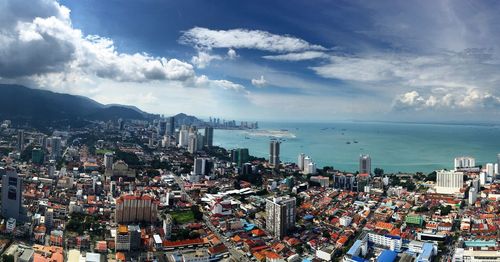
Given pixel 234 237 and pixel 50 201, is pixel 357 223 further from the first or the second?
pixel 50 201

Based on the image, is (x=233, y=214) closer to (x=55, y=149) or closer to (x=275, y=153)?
(x=275, y=153)

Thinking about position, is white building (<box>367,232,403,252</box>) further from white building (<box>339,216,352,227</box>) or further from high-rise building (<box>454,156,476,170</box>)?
high-rise building (<box>454,156,476,170</box>)

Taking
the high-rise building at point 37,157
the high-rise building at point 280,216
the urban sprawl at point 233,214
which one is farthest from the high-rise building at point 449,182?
the high-rise building at point 37,157

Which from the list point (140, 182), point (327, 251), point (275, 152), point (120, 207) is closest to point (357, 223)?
point (327, 251)

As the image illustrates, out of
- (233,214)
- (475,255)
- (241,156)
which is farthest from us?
(241,156)

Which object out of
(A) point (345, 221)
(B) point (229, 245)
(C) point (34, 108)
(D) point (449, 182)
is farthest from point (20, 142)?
(D) point (449, 182)

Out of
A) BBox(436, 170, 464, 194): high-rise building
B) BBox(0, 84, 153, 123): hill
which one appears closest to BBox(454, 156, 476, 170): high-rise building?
BBox(436, 170, 464, 194): high-rise building
